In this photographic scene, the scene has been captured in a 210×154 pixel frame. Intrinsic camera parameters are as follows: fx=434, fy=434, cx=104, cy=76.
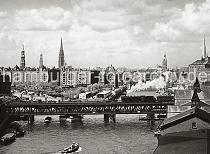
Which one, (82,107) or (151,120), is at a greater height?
(82,107)

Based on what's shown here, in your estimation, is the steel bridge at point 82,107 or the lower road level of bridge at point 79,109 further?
the steel bridge at point 82,107

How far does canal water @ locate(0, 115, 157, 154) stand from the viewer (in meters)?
61.6

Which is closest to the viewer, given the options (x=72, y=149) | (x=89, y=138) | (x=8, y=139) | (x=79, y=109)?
(x=72, y=149)

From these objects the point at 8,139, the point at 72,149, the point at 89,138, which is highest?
the point at 8,139

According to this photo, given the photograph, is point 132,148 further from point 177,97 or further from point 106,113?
point 106,113

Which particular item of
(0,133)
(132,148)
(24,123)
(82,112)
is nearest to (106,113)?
(82,112)

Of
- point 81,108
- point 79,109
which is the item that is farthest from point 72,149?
point 81,108

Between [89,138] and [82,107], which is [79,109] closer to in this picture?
[82,107]

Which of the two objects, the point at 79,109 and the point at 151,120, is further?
the point at 79,109

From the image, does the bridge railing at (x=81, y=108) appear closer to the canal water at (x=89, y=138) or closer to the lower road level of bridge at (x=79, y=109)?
the lower road level of bridge at (x=79, y=109)

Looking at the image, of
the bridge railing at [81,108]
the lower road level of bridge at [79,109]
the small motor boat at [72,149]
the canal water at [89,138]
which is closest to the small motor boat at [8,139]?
the canal water at [89,138]

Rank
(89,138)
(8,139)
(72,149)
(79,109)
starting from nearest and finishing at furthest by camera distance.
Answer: (72,149)
(8,139)
(89,138)
(79,109)

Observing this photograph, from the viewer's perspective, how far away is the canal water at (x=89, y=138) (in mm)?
61600

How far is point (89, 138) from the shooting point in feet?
238
